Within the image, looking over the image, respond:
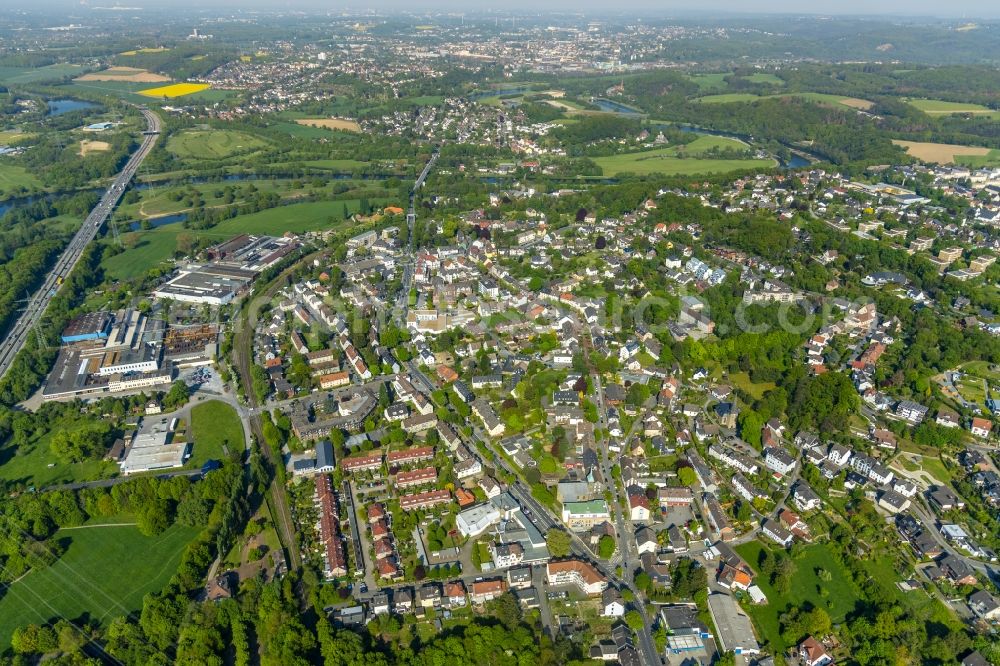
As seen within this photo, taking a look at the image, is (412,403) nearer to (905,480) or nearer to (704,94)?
(905,480)

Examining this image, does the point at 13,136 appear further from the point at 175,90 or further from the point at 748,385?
the point at 748,385

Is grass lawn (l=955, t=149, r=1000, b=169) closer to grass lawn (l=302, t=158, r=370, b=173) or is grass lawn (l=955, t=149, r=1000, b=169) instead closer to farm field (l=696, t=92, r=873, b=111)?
farm field (l=696, t=92, r=873, b=111)

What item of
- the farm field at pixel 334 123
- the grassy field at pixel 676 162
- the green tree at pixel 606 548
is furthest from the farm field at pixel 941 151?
the green tree at pixel 606 548

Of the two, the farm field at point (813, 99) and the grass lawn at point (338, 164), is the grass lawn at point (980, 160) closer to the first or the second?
the farm field at point (813, 99)

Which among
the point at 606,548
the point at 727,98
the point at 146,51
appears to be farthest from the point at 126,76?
the point at 606,548

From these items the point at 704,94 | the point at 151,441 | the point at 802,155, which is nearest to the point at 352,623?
the point at 151,441

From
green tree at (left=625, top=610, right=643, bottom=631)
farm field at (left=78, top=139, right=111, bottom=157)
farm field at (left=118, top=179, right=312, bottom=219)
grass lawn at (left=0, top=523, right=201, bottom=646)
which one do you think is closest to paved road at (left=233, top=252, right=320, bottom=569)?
grass lawn at (left=0, top=523, right=201, bottom=646)
